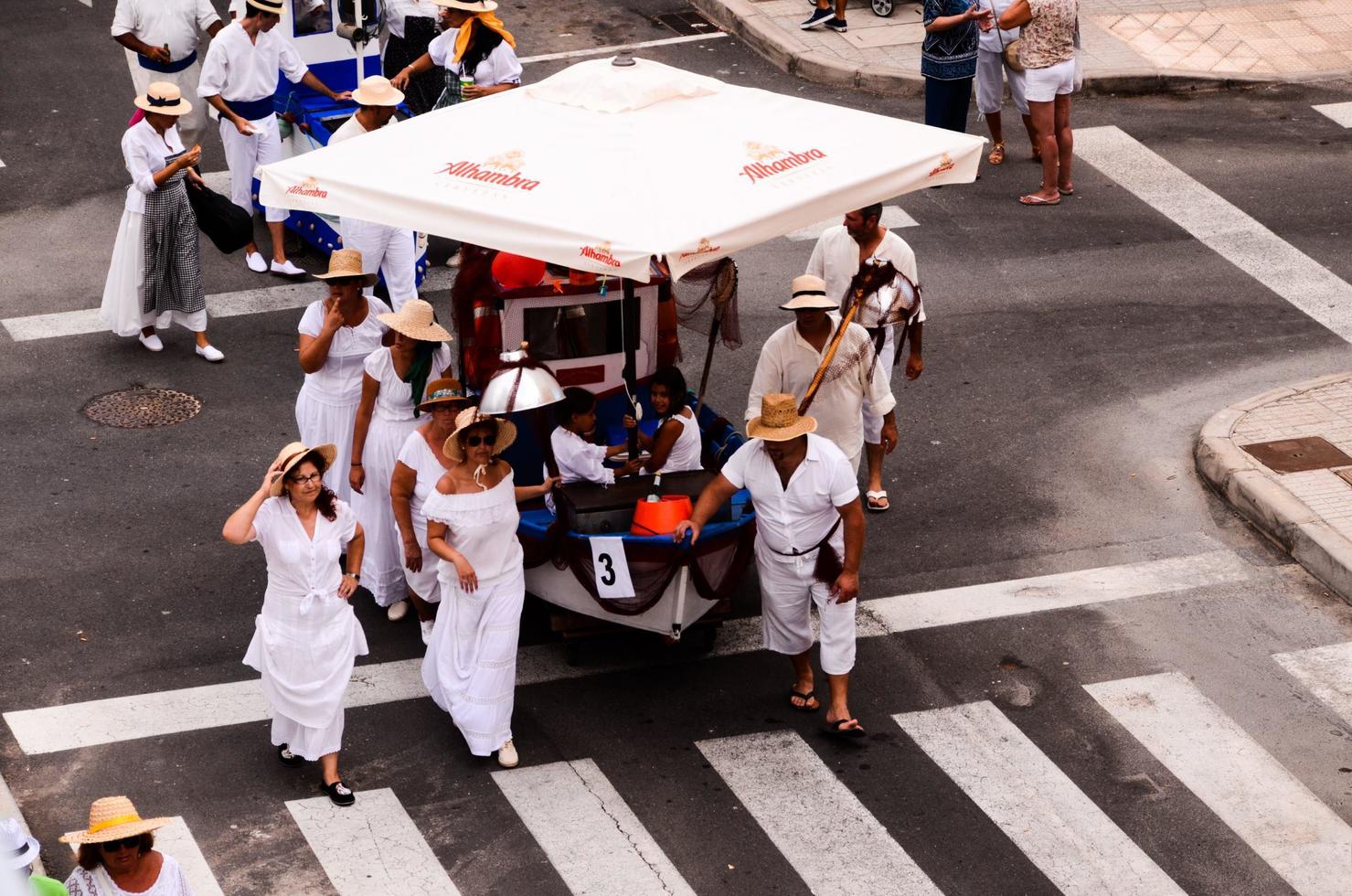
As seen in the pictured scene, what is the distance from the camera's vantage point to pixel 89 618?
949cm

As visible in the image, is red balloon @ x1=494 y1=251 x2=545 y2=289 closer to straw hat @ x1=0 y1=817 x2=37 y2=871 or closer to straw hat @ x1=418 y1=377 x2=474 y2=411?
straw hat @ x1=418 y1=377 x2=474 y2=411

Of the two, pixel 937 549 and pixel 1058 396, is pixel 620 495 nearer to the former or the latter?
pixel 937 549

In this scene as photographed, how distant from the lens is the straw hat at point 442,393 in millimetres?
8391

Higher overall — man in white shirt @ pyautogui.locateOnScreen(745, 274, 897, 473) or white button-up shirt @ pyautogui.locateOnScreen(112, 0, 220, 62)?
white button-up shirt @ pyautogui.locateOnScreen(112, 0, 220, 62)

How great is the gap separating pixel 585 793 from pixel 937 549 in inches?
122

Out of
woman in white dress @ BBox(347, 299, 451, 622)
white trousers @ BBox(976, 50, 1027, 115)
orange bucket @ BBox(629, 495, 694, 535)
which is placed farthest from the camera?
white trousers @ BBox(976, 50, 1027, 115)

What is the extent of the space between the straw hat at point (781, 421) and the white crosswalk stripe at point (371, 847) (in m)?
2.39

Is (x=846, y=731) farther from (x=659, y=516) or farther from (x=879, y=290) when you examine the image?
(x=879, y=290)

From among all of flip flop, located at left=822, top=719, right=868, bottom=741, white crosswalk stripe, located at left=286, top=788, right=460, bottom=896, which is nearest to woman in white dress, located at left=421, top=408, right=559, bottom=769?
white crosswalk stripe, located at left=286, top=788, right=460, bottom=896

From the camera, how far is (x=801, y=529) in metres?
8.47

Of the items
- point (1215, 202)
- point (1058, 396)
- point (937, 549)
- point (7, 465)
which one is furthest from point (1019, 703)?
point (1215, 202)

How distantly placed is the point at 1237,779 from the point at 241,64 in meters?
9.05

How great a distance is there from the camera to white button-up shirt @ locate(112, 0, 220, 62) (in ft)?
46.8

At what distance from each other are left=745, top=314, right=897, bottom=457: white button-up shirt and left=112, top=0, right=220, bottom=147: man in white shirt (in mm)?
6688
